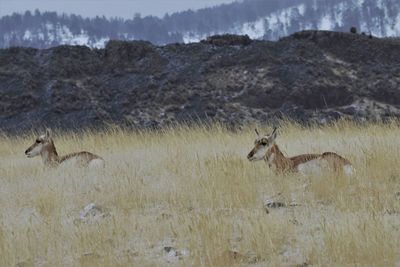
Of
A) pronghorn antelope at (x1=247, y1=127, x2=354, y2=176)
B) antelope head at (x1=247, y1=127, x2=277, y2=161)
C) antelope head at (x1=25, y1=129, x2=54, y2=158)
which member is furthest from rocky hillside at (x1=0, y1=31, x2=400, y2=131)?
pronghorn antelope at (x1=247, y1=127, x2=354, y2=176)

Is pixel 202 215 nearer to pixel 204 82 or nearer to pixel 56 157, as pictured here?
pixel 56 157

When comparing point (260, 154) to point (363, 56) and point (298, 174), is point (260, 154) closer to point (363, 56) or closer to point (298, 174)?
point (298, 174)

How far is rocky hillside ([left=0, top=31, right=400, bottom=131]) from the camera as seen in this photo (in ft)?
75.2

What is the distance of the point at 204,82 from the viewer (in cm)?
2573

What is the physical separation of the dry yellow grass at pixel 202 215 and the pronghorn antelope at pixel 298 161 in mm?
192

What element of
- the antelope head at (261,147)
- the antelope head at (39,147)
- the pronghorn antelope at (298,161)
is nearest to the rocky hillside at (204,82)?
the antelope head at (39,147)

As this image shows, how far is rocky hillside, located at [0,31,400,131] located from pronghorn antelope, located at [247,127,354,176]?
12891 millimetres

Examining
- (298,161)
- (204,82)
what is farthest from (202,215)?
(204,82)

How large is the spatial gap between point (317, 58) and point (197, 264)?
2308 centimetres

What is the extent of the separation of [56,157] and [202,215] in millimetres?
6529

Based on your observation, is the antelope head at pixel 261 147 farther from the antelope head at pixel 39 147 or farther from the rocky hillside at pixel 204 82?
the rocky hillside at pixel 204 82

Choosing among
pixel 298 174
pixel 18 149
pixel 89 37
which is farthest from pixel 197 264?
pixel 89 37

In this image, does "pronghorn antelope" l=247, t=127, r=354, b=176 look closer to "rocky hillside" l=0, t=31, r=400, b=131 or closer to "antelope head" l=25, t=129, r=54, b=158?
"antelope head" l=25, t=129, r=54, b=158

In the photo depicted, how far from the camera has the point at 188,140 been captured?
→ 13023 mm
